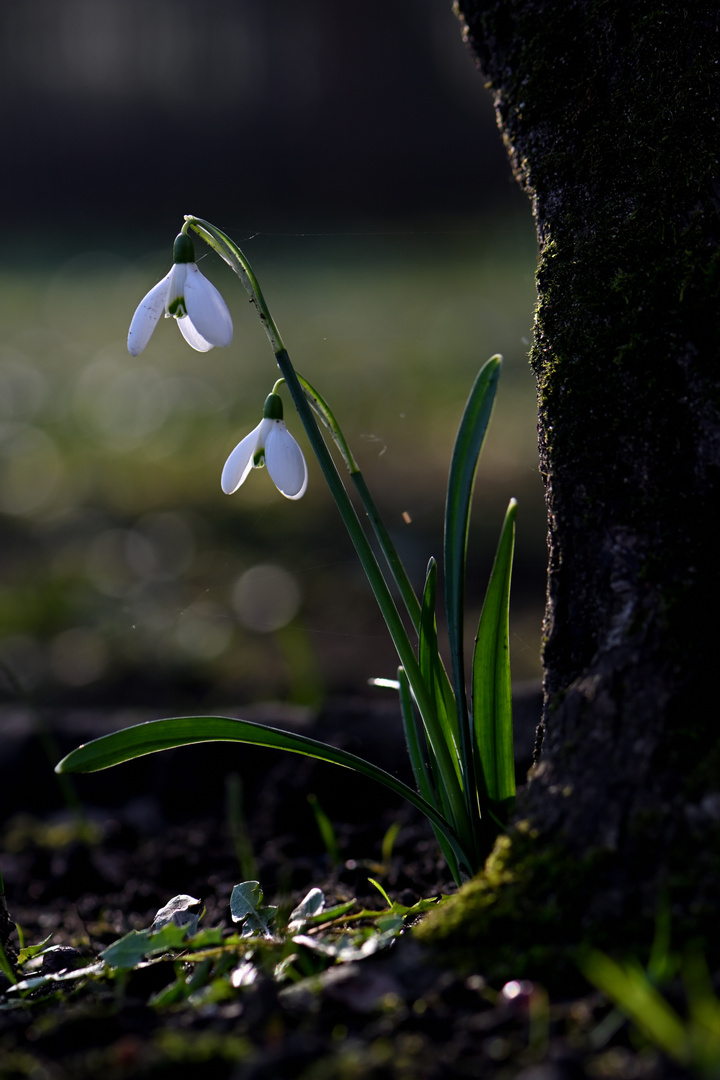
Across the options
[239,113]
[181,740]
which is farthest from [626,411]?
[239,113]

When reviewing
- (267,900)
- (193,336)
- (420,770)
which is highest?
(193,336)

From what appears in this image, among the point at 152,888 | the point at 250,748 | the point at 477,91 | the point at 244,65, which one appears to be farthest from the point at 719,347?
the point at 244,65

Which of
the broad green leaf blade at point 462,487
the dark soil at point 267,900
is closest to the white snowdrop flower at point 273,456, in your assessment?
the broad green leaf blade at point 462,487

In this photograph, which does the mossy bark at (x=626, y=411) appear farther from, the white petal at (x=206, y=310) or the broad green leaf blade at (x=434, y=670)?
the white petal at (x=206, y=310)

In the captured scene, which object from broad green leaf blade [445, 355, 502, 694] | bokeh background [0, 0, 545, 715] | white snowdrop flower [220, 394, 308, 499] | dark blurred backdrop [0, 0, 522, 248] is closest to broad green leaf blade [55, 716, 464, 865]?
broad green leaf blade [445, 355, 502, 694]

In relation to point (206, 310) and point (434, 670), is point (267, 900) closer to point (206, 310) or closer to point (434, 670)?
point (434, 670)

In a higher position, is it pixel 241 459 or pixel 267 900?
pixel 241 459

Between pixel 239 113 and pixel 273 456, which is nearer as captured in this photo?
pixel 273 456
